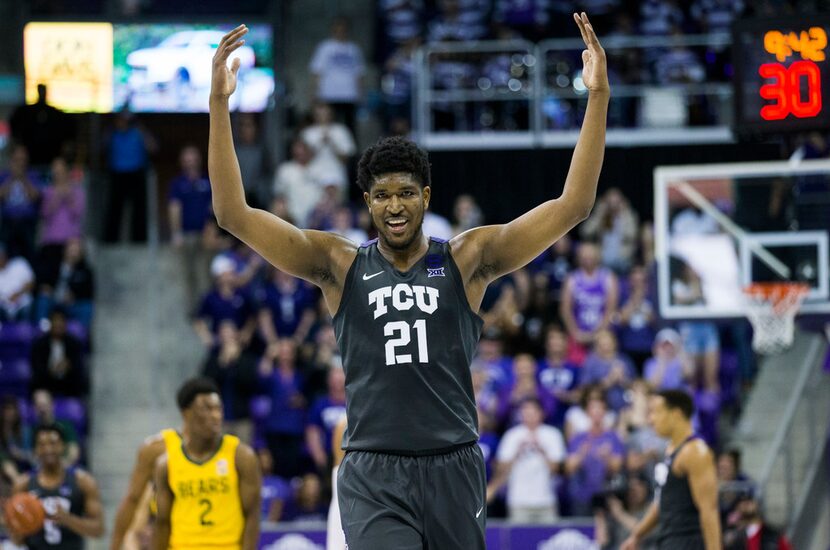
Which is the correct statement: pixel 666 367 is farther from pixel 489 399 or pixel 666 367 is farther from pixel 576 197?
pixel 576 197

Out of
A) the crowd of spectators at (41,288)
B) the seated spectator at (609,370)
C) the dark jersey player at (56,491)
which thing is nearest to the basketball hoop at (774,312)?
the seated spectator at (609,370)

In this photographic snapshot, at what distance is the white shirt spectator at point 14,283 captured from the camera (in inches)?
640

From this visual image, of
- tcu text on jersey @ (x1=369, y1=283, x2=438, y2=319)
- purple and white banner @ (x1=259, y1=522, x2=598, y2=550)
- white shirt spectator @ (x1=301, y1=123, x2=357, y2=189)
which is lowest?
purple and white banner @ (x1=259, y1=522, x2=598, y2=550)

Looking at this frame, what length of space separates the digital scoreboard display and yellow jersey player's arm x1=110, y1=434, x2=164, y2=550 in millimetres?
5276

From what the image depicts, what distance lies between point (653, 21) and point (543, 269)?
5.10 meters

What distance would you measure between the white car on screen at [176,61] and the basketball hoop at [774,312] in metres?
10.3

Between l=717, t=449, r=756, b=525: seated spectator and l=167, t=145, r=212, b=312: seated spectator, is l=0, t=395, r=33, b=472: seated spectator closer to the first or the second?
l=167, t=145, r=212, b=312: seated spectator

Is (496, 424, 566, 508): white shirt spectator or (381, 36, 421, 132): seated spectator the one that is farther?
(381, 36, 421, 132): seated spectator

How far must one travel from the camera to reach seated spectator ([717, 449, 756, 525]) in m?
12.9

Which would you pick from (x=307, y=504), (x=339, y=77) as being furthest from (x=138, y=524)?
(x=339, y=77)

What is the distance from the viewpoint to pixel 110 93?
830 inches

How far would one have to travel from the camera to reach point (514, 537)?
43.2ft

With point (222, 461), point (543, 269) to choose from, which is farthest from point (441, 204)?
point (222, 461)

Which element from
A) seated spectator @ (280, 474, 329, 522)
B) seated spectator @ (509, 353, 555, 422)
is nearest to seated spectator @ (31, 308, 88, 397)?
seated spectator @ (280, 474, 329, 522)
